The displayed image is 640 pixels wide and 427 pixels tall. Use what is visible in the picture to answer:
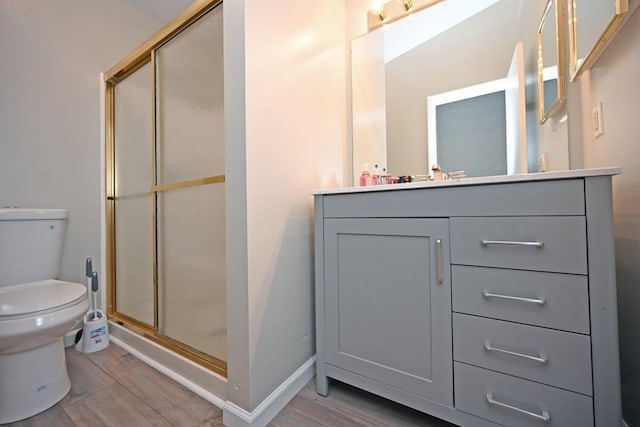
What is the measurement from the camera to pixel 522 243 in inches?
31.1

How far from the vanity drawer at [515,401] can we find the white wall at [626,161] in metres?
0.28

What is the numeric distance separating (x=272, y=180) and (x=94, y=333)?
152 centimetres

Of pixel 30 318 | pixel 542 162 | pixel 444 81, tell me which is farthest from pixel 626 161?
pixel 30 318

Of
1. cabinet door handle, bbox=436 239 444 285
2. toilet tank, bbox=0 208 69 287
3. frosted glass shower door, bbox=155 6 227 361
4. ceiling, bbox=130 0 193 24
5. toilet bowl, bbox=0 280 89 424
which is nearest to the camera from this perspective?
cabinet door handle, bbox=436 239 444 285

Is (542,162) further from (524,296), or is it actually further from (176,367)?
(176,367)

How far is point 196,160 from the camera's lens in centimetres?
135

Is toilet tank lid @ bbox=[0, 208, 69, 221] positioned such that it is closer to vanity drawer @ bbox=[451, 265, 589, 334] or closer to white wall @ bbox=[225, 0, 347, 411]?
white wall @ bbox=[225, 0, 347, 411]

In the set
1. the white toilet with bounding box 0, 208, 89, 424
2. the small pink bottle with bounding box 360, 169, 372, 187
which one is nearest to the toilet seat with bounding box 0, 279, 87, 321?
the white toilet with bounding box 0, 208, 89, 424

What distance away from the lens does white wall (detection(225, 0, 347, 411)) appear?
3.28 ft

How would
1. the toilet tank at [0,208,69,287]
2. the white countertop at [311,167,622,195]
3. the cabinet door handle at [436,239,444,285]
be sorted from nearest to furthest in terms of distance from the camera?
→ the white countertop at [311,167,622,195], the cabinet door handle at [436,239,444,285], the toilet tank at [0,208,69,287]

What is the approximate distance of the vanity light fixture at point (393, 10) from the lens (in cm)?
140

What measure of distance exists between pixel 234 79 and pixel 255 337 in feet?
3.22

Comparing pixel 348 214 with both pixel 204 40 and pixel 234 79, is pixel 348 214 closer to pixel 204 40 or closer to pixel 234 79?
pixel 234 79

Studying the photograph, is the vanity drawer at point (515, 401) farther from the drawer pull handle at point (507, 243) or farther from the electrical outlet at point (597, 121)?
the electrical outlet at point (597, 121)
